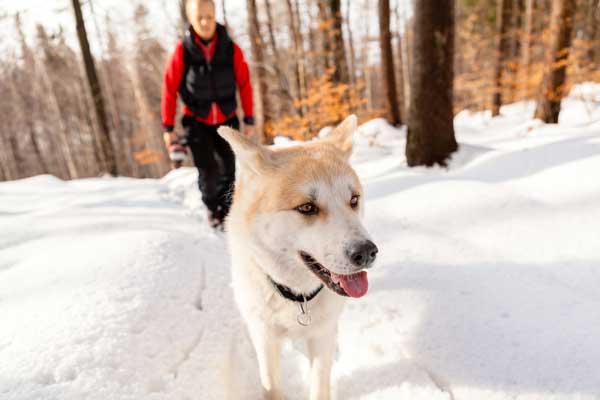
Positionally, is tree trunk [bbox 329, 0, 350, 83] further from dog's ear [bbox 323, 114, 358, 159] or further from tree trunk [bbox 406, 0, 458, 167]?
dog's ear [bbox 323, 114, 358, 159]

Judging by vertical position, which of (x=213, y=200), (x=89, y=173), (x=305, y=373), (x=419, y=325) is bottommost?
(x=89, y=173)

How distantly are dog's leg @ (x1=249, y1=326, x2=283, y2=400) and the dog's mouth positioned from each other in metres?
0.47

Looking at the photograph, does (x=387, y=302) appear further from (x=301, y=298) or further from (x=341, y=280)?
(x=341, y=280)

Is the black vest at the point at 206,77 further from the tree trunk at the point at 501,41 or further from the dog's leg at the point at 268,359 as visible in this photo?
the tree trunk at the point at 501,41

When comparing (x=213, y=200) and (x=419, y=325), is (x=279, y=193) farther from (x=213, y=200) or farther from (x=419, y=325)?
(x=213, y=200)

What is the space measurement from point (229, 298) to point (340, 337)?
0.94 metres

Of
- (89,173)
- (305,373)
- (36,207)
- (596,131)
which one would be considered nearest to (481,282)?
(305,373)

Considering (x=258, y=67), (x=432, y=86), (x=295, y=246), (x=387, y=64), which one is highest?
(x=258, y=67)

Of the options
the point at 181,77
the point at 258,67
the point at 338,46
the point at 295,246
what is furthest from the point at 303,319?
the point at 338,46

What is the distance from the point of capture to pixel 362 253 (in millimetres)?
1376

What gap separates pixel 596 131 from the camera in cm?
409

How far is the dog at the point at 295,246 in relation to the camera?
150 cm

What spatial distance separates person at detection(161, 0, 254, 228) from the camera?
3330 millimetres

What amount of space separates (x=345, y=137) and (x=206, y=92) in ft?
6.59
